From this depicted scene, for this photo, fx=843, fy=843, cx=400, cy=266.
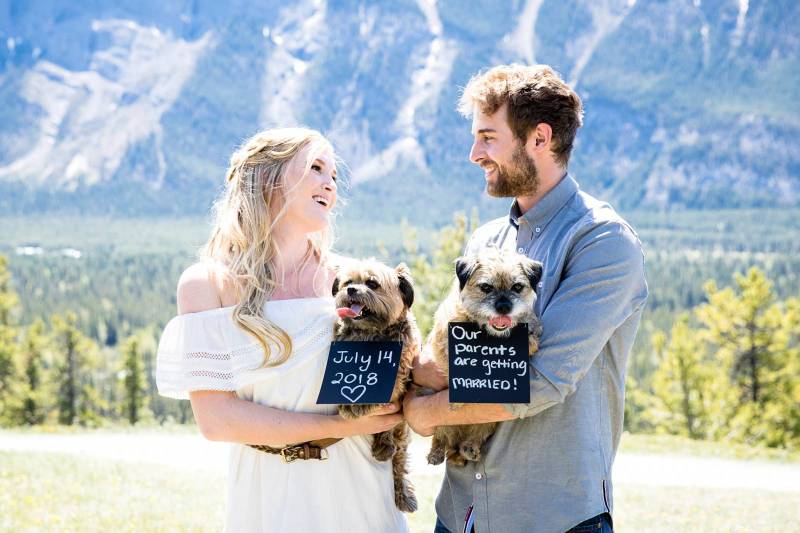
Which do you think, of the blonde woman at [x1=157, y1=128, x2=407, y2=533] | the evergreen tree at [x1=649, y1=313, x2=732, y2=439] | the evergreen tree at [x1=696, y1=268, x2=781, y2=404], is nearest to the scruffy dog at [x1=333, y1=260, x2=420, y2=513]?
the blonde woman at [x1=157, y1=128, x2=407, y2=533]

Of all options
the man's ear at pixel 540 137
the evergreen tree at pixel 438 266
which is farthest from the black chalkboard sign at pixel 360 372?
the evergreen tree at pixel 438 266

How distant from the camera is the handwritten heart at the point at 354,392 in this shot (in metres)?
4.62

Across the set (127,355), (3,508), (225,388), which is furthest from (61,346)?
(225,388)

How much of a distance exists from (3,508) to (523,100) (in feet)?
37.9


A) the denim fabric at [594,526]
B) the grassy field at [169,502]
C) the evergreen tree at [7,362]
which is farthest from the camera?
the evergreen tree at [7,362]

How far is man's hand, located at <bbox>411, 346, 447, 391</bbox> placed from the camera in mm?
5020

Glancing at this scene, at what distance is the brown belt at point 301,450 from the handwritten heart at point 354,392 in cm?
49

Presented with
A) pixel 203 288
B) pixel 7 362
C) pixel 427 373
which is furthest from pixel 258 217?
pixel 7 362

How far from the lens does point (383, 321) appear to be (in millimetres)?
5219

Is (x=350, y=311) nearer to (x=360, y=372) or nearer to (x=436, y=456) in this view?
(x=360, y=372)

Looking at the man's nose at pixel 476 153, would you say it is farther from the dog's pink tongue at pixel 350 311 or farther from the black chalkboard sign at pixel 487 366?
the dog's pink tongue at pixel 350 311

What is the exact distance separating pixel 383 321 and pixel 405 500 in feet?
3.96

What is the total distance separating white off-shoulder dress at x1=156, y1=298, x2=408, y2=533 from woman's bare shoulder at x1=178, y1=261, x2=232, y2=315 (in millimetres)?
56

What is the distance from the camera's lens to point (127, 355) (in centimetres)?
5944
